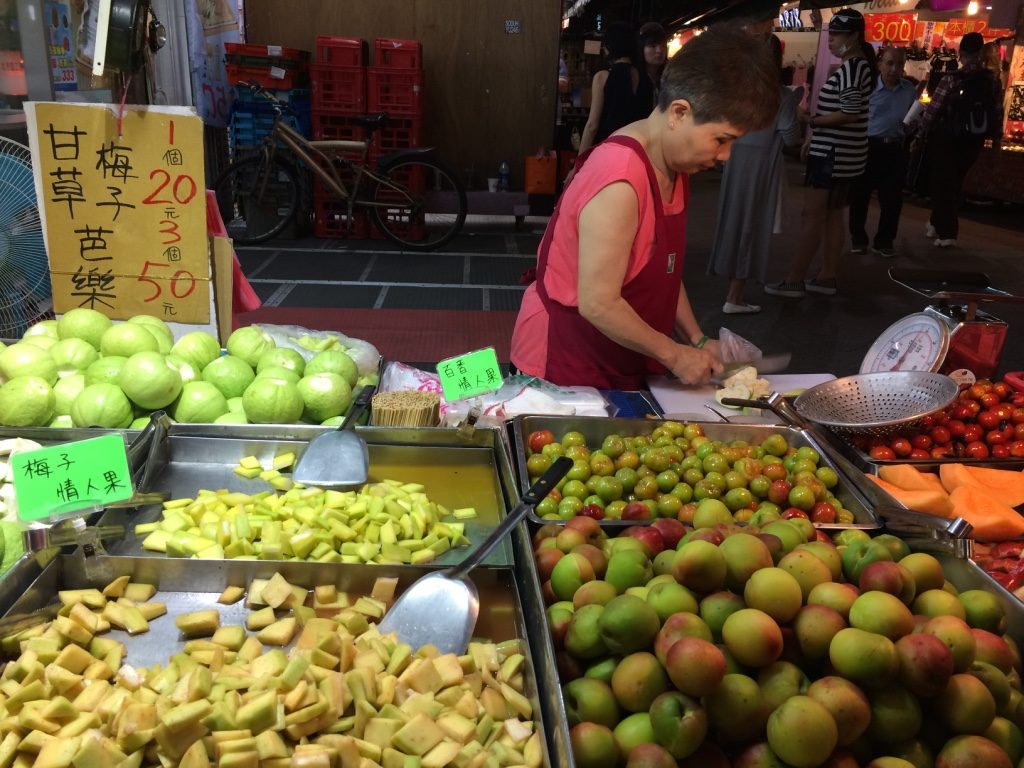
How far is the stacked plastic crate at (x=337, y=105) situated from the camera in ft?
27.2

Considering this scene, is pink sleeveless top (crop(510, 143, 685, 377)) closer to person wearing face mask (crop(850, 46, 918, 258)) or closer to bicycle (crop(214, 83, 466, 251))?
bicycle (crop(214, 83, 466, 251))

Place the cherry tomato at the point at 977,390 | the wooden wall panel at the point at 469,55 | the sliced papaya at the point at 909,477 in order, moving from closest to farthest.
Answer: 1. the sliced papaya at the point at 909,477
2. the cherry tomato at the point at 977,390
3. the wooden wall panel at the point at 469,55

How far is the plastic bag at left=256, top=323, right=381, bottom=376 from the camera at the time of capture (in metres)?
2.61

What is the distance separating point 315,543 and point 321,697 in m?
0.53

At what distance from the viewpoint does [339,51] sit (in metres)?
8.29

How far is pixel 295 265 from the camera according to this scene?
24.6 ft

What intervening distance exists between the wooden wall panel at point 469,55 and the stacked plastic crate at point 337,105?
3.73ft

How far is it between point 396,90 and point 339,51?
0.67 m

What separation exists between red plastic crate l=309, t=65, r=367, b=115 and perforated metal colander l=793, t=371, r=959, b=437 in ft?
23.4

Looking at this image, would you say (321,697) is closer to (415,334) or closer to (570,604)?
(570,604)

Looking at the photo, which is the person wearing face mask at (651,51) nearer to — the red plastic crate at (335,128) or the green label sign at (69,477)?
the red plastic crate at (335,128)

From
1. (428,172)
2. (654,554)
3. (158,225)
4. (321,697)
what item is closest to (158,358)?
(158,225)

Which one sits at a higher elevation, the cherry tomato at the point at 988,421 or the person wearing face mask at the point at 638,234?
the person wearing face mask at the point at 638,234

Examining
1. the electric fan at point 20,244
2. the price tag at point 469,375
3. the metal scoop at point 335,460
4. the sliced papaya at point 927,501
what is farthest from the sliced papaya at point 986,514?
the electric fan at point 20,244
